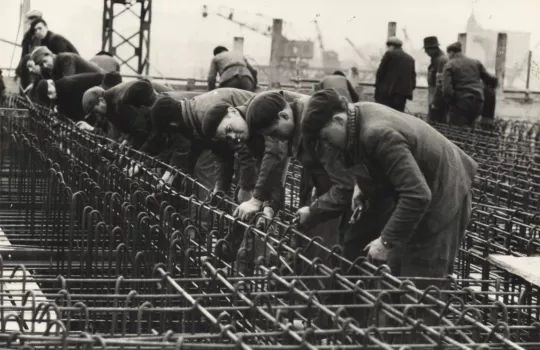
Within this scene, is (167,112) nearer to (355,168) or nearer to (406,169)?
(355,168)

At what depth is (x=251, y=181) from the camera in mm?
9672

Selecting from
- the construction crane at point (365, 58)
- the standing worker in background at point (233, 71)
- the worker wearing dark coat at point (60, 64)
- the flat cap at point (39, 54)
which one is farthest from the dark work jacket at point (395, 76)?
Result: the construction crane at point (365, 58)

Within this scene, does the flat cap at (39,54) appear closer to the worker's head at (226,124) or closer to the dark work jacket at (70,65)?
the dark work jacket at (70,65)

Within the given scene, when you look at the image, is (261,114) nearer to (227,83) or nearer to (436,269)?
(436,269)

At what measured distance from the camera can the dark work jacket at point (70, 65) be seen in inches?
643

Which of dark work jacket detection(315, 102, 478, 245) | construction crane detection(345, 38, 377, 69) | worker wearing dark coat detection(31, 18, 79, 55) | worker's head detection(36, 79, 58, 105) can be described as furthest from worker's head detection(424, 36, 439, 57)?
dark work jacket detection(315, 102, 478, 245)

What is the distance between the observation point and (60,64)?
16.5 meters

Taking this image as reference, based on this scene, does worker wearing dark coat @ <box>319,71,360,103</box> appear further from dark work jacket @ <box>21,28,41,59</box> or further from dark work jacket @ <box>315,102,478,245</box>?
dark work jacket @ <box>315,102,478,245</box>

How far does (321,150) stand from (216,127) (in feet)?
4.65

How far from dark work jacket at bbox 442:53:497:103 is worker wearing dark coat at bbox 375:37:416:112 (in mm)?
738

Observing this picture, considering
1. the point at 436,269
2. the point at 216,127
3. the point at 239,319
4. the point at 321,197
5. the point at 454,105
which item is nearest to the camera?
the point at 239,319

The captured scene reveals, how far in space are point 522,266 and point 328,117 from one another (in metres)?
1.41

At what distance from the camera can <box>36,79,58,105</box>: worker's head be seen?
16.2 meters

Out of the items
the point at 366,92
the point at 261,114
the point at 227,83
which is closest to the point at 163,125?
the point at 261,114
